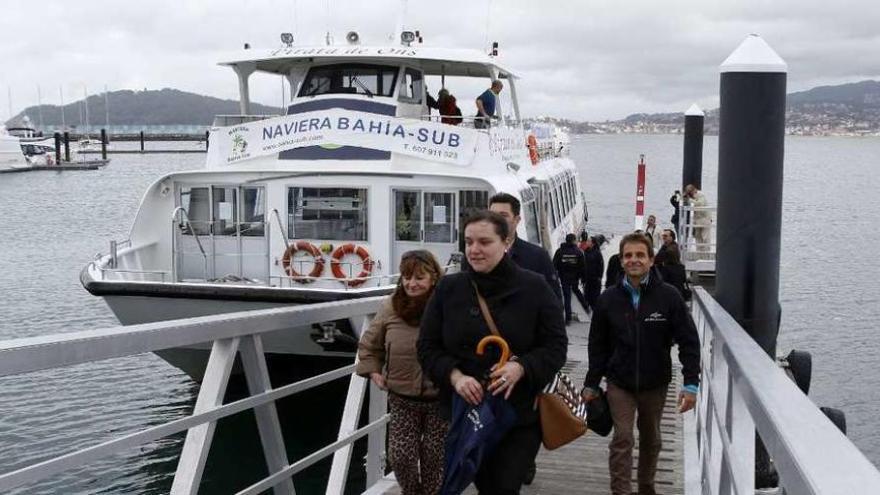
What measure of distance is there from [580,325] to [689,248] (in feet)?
15.7

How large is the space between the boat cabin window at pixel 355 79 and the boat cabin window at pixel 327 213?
6.13 ft

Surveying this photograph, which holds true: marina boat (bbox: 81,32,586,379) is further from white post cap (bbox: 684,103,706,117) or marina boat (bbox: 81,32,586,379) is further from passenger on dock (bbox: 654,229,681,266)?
white post cap (bbox: 684,103,706,117)

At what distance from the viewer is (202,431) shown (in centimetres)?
404

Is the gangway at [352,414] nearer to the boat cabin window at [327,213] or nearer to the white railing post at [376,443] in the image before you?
the white railing post at [376,443]

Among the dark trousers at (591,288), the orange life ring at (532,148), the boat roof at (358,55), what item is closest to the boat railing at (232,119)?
the boat roof at (358,55)

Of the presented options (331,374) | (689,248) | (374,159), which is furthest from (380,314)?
(689,248)

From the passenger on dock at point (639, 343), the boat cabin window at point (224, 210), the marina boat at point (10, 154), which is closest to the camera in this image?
the passenger on dock at point (639, 343)

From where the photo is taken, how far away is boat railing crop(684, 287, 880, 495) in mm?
1944

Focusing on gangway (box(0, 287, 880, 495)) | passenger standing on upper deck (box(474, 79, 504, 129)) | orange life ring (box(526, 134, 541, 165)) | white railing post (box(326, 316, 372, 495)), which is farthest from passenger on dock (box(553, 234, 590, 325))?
white railing post (box(326, 316, 372, 495))

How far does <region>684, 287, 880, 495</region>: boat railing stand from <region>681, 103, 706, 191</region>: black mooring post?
20.8 m

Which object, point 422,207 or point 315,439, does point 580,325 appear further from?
point 315,439

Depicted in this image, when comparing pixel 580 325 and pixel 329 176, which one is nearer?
pixel 329 176

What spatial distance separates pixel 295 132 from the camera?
47.4 feet

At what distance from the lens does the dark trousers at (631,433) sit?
222 inches
